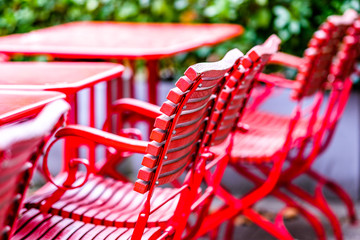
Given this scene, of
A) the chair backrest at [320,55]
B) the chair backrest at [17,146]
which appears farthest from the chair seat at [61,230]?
the chair backrest at [320,55]

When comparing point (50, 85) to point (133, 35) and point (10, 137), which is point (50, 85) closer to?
point (10, 137)

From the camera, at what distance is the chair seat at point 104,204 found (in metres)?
1.98

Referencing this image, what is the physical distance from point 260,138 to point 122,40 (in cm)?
94

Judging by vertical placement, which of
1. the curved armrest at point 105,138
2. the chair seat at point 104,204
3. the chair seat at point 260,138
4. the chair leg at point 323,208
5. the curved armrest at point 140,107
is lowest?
the chair leg at point 323,208

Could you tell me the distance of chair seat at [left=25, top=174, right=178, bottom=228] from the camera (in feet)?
6.50

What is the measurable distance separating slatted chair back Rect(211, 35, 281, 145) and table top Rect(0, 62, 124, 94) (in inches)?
17.5

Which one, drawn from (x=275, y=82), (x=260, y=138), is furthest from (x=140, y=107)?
(x=275, y=82)

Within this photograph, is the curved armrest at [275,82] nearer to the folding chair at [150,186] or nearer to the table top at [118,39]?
the table top at [118,39]

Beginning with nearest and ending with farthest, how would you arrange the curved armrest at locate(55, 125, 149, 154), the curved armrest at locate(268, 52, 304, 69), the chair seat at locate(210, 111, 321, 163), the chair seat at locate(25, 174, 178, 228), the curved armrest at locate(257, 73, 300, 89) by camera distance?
the curved armrest at locate(55, 125, 149, 154) → the chair seat at locate(25, 174, 178, 228) → the chair seat at locate(210, 111, 321, 163) → the curved armrest at locate(257, 73, 300, 89) → the curved armrest at locate(268, 52, 304, 69)

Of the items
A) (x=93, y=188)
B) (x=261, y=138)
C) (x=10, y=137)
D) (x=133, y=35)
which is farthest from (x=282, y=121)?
(x=10, y=137)

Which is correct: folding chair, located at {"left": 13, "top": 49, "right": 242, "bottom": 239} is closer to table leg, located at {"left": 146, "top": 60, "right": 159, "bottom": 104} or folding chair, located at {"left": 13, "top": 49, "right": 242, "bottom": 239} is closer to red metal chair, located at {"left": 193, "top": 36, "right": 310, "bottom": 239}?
red metal chair, located at {"left": 193, "top": 36, "right": 310, "bottom": 239}

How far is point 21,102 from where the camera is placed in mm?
1725

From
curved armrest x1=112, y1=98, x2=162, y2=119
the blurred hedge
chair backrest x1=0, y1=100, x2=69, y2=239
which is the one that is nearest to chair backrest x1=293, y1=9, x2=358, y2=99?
curved armrest x1=112, y1=98, x2=162, y2=119

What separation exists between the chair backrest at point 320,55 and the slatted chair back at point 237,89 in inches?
19.6
